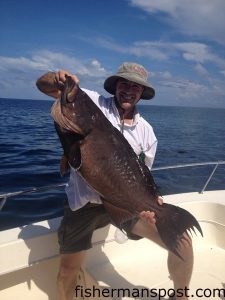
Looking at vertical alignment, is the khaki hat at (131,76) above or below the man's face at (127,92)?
above

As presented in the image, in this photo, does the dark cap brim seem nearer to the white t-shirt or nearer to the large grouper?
the white t-shirt

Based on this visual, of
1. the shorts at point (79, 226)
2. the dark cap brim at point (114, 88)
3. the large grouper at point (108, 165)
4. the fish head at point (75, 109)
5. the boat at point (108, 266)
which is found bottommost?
the boat at point (108, 266)

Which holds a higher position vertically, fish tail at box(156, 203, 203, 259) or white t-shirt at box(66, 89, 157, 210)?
white t-shirt at box(66, 89, 157, 210)

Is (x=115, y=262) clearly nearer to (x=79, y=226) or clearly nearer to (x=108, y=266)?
(x=108, y=266)

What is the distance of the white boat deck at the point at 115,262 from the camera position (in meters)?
3.38

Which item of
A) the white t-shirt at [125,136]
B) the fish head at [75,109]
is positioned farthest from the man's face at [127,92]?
the fish head at [75,109]

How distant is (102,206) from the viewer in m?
3.12

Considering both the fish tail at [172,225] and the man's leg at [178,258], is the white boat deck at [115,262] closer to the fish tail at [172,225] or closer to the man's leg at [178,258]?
the man's leg at [178,258]

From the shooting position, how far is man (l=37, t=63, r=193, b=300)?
9.93 ft

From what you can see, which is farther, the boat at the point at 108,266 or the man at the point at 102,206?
the boat at the point at 108,266

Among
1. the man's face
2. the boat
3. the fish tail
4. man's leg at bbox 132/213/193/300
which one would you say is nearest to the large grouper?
the fish tail

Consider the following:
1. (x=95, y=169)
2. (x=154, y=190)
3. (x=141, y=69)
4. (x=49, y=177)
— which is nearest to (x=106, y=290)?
(x=154, y=190)

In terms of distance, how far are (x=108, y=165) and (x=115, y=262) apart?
2.01 m

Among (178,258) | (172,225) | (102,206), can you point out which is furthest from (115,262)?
(172,225)
